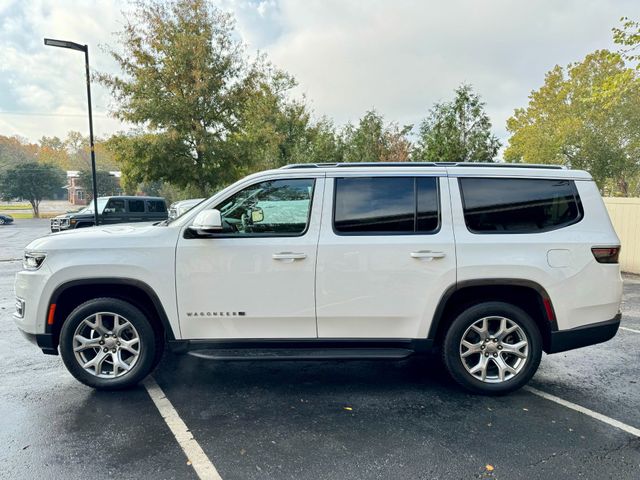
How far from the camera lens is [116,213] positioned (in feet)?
53.0

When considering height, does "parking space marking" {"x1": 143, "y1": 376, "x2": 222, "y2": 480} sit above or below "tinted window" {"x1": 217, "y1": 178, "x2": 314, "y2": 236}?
below

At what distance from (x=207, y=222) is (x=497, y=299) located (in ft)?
8.59

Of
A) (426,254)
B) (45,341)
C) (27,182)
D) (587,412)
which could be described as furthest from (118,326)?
(27,182)

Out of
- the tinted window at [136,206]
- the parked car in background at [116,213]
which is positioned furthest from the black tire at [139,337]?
the tinted window at [136,206]

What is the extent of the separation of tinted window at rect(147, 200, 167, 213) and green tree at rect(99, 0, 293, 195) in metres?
0.99

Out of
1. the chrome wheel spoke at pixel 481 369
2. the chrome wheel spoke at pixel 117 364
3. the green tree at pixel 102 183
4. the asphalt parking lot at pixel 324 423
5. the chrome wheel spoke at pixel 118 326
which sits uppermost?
the green tree at pixel 102 183

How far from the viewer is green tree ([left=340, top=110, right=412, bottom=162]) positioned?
1814 centimetres

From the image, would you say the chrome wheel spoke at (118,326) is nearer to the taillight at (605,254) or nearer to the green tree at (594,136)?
the taillight at (605,254)

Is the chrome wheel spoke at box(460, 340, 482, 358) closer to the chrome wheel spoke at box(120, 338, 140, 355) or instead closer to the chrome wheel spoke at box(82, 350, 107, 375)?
the chrome wheel spoke at box(120, 338, 140, 355)

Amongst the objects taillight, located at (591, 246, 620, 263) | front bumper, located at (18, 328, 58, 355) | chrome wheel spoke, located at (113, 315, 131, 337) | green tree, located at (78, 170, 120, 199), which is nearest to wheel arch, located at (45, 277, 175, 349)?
front bumper, located at (18, 328, 58, 355)

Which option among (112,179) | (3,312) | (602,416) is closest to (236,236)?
(602,416)

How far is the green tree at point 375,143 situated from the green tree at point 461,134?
607 centimetres

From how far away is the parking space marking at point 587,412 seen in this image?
323 centimetres

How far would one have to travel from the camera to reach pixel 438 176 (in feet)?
12.5
